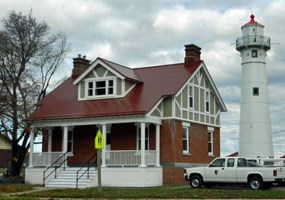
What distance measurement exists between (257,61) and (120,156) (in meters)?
19.6

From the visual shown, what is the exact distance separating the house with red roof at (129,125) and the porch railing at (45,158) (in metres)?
0.07

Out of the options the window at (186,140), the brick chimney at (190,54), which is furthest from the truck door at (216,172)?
the brick chimney at (190,54)

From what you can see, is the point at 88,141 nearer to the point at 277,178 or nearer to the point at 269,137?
the point at 277,178

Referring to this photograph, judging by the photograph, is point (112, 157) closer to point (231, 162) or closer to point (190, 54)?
point (231, 162)

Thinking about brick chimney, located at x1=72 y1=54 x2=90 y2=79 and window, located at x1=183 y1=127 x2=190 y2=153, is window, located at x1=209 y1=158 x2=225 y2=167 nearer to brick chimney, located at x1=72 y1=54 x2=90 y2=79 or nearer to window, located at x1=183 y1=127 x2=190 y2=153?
window, located at x1=183 y1=127 x2=190 y2=153

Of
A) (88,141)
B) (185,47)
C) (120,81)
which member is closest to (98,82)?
(120,81)

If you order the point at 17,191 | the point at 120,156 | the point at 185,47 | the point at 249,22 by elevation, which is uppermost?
the point at 249,22

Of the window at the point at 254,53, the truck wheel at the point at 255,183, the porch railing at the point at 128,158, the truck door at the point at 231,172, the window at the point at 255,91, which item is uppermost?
the window at the point at 254,53

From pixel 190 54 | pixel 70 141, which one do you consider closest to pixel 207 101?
pixel 190 54

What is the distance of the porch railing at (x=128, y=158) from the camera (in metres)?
31.5

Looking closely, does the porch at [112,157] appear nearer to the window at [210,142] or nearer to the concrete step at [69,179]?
the concrete step at [69,179]

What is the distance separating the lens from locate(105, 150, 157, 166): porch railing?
31.5 metres

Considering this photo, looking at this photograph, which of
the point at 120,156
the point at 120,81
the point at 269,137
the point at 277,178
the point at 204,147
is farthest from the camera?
the point at 269,137

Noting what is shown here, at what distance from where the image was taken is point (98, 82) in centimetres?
3525
